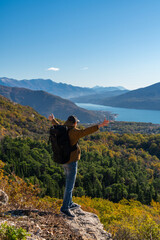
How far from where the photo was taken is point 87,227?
5.38 m

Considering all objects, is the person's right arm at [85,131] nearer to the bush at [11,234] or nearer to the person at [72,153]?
the person at [72,153]

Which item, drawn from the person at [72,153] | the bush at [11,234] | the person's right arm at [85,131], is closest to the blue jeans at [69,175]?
the person at [72,153]

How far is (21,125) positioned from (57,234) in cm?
6210

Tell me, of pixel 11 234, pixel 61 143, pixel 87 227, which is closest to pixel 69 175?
pixel 61 143

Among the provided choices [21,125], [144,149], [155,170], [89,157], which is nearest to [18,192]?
[89,157]

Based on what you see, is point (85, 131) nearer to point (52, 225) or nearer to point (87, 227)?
point (52, 225)

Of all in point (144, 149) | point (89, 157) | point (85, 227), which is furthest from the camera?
point (144, 149)

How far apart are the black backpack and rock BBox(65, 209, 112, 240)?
1.85 metres

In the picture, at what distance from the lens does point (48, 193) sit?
2244 centimetres

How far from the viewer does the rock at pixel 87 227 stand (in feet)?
16.2

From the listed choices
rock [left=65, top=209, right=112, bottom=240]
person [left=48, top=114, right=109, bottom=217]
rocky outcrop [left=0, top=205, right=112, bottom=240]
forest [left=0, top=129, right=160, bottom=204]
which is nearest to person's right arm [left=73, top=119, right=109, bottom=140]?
person [left=48, top=114, right=109, bottom=217]

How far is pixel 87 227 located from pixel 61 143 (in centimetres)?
272

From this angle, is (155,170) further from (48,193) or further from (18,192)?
(18,192)

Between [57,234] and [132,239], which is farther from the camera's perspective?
[132,239]
